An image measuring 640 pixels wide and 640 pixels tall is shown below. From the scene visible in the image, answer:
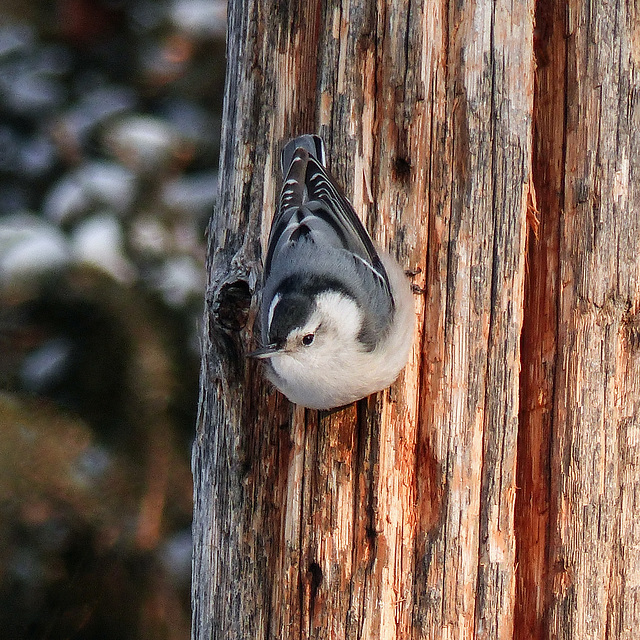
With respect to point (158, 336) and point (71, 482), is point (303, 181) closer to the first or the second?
point (158, 336)

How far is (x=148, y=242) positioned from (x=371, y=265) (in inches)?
76.8

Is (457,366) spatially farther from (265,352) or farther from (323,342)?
(265,352)

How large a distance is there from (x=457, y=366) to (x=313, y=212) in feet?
1.95

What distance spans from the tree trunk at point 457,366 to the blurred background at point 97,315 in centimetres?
144

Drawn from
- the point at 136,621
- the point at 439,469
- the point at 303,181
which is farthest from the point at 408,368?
the point at 136,621

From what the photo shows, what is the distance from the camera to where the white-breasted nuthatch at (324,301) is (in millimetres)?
2133

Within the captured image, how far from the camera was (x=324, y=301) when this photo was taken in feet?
7.47

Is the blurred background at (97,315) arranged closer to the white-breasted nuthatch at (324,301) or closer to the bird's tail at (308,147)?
the white-breasted nuthatch at (324,301)

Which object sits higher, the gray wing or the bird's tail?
the bird's tail

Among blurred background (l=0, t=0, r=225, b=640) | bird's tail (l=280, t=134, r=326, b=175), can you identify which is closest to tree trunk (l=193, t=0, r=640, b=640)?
bird's tail (l=280, t=134, r=326, b=175)

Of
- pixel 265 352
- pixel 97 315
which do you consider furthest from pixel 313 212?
pixel 97 315

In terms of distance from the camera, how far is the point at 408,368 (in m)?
2.20

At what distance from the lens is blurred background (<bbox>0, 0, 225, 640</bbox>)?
3619 millimetres

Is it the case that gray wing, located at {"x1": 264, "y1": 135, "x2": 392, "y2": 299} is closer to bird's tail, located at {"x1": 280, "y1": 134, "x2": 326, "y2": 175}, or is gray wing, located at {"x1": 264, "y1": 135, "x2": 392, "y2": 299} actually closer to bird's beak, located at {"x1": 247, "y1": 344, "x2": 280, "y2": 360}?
bird's tail, located at {"x1": 280, "y1": 134, "x2": 326, "y2": 175}
